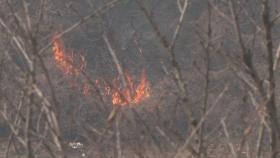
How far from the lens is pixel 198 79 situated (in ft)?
35.8

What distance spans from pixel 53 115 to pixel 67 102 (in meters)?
9.16

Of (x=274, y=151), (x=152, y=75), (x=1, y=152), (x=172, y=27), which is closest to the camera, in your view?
(x=274, y=151)

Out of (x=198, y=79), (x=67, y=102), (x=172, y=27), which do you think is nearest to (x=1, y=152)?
(x=67, y=102)

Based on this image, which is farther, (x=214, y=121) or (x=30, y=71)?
(x=214, y=121)

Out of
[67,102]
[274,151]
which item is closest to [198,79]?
[67,102]

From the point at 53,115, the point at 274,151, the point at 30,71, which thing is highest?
the point at 30,71

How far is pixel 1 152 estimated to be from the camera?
8.93 meters

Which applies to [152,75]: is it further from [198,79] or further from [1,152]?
[1,152]

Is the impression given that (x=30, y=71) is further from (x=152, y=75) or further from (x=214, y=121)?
(x=152, y=75)

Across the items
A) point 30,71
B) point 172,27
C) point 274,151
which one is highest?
point 172,27

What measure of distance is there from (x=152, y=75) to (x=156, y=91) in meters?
1.48

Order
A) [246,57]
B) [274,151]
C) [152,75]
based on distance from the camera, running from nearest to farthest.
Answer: [246,57]
[274,151]
[152,75]

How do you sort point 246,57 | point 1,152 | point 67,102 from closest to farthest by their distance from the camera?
point 246,57, point 1,152, point 67,102

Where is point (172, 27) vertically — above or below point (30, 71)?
above
